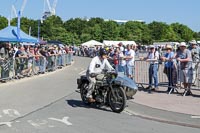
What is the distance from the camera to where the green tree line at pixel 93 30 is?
100438 millimetres

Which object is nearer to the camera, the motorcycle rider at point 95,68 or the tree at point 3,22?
the motorcycle rider at point 95,68

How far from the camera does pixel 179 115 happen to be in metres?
9.99

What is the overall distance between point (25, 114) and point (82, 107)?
187 centimetres

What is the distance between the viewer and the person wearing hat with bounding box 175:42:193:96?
1340 centimetres

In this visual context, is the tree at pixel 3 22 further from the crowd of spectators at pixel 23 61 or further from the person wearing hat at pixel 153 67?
the person wearing hat at pixel 153 67

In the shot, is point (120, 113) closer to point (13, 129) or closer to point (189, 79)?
point (13, 129)

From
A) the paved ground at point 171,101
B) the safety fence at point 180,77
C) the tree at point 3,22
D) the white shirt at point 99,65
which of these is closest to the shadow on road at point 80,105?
the white shirt at point 99,65

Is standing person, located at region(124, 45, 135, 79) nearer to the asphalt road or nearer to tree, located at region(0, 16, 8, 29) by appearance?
the asphalt road

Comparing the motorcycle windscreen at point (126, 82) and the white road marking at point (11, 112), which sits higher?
the motorcycle windscreen at point (126, 82)

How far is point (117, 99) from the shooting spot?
10281mm

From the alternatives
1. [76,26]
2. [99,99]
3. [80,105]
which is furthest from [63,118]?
[76,26]

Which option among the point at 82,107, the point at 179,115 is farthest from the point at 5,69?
the point at 179,115

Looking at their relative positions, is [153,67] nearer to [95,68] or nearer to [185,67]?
[185,67]

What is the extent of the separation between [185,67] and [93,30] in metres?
93.1
